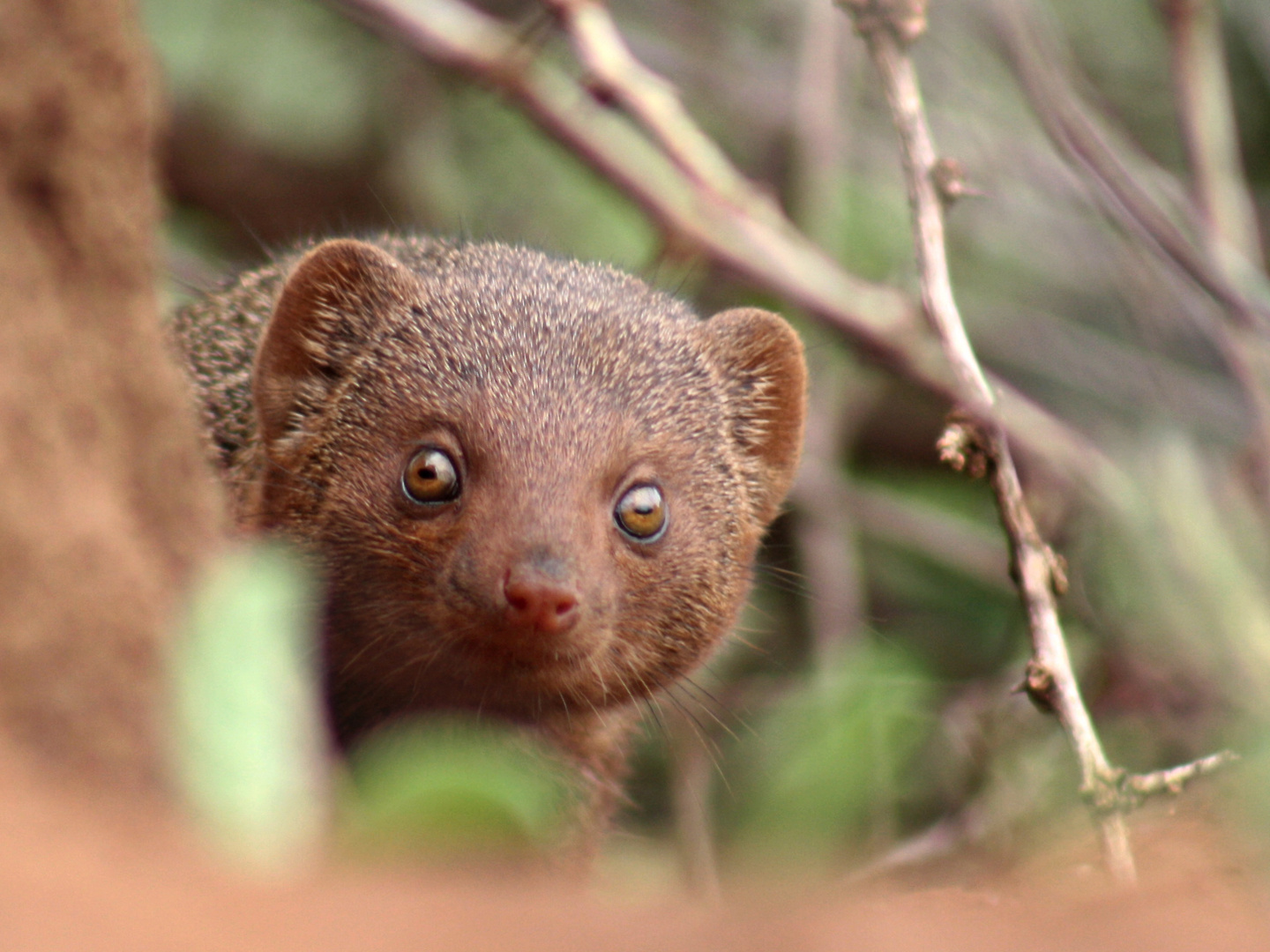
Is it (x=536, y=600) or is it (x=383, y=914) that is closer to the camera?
(x=383, y=914)

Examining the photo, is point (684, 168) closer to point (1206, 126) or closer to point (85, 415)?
point (1206, 126)

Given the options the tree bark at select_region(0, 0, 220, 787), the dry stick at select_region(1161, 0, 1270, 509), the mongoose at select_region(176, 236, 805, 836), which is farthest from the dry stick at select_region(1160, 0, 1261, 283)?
the tree bark at select_region(0, 0, 220, 787)

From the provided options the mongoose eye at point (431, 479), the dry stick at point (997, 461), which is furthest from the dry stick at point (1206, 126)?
the mongoose eye at point (431, 479)

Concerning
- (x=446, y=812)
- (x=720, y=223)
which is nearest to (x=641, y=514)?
(x=720, y=223)

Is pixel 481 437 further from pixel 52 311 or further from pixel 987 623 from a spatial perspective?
pixel 987 623

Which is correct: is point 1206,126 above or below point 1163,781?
above

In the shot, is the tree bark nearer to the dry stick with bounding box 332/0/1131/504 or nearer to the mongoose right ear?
the mongoose right ear

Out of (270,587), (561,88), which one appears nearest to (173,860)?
(270,587)

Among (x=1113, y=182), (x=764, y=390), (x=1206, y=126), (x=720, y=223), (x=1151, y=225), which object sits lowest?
(x=764, y=390)

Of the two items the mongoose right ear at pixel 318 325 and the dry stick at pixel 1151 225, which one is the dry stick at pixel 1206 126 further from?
the mongoose right ear at pixel 318 325
